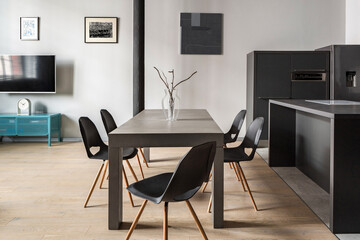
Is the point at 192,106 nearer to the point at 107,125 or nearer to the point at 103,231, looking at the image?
the point at 107,125

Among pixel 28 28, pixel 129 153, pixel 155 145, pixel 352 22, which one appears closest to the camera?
pixel 155 145

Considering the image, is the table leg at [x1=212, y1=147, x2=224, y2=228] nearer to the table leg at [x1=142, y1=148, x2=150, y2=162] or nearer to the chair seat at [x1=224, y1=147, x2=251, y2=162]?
the chair seat at [x1=224, y1=147, x2=251, y2=162]

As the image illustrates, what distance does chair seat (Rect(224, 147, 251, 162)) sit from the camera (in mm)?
3027

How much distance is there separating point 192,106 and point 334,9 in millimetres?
3461

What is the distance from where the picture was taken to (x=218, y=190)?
103 inches

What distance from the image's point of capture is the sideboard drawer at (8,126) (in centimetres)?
621

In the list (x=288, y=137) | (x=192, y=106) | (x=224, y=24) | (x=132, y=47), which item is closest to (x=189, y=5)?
(x=224, y=24)

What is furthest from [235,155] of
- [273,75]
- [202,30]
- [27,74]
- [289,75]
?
[27,74]

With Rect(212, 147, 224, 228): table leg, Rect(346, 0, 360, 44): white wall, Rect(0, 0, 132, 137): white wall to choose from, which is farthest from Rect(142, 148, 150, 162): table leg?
Rect(346, 0, 360, 44): white wall

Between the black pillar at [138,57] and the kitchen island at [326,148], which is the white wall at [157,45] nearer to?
the black pillar at [138,57]

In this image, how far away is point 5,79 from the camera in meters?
6.50

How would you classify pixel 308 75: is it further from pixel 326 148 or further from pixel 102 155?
pixel 102 155

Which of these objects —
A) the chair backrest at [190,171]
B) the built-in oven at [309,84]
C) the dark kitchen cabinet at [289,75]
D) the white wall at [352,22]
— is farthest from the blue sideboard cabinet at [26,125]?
the white wall at [352,22]

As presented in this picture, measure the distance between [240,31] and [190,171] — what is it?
17.6 feet
